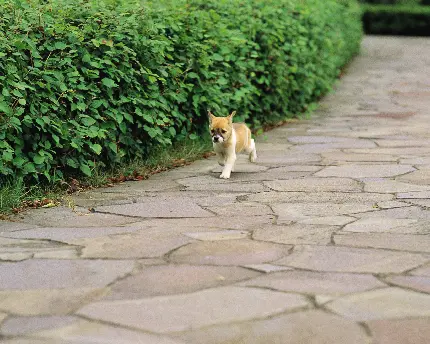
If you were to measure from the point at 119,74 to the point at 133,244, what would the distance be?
2.48m

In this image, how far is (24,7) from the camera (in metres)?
6.86

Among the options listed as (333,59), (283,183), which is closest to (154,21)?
(283,183)

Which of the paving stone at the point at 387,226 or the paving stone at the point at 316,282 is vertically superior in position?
the paving stone at the point at 316,282

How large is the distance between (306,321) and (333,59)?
10.3 meters

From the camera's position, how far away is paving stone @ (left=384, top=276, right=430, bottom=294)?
4319 millimetres

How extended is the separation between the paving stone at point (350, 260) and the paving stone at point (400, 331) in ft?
2.47

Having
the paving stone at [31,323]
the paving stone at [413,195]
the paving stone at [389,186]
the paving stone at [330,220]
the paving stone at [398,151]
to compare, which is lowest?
the paving stone at [398,151]

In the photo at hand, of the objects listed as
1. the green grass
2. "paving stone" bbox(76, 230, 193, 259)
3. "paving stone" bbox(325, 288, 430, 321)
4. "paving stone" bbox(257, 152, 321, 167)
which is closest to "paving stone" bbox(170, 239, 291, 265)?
"paving stone" bbox(76, 230, 193, 259)

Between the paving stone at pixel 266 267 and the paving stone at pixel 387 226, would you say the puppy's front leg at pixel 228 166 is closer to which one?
the paving stone at pixel 387 226

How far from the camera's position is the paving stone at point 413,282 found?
4319mm

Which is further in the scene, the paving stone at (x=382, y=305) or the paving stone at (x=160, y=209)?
the paving stone at (x=160, y=209)

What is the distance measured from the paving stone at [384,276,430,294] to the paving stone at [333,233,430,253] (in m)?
0.54

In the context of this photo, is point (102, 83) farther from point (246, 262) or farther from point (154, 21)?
point (246, 262)

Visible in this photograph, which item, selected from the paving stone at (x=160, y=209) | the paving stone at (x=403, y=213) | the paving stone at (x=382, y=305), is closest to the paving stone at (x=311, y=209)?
the paving stone at (x=403, y=213)
